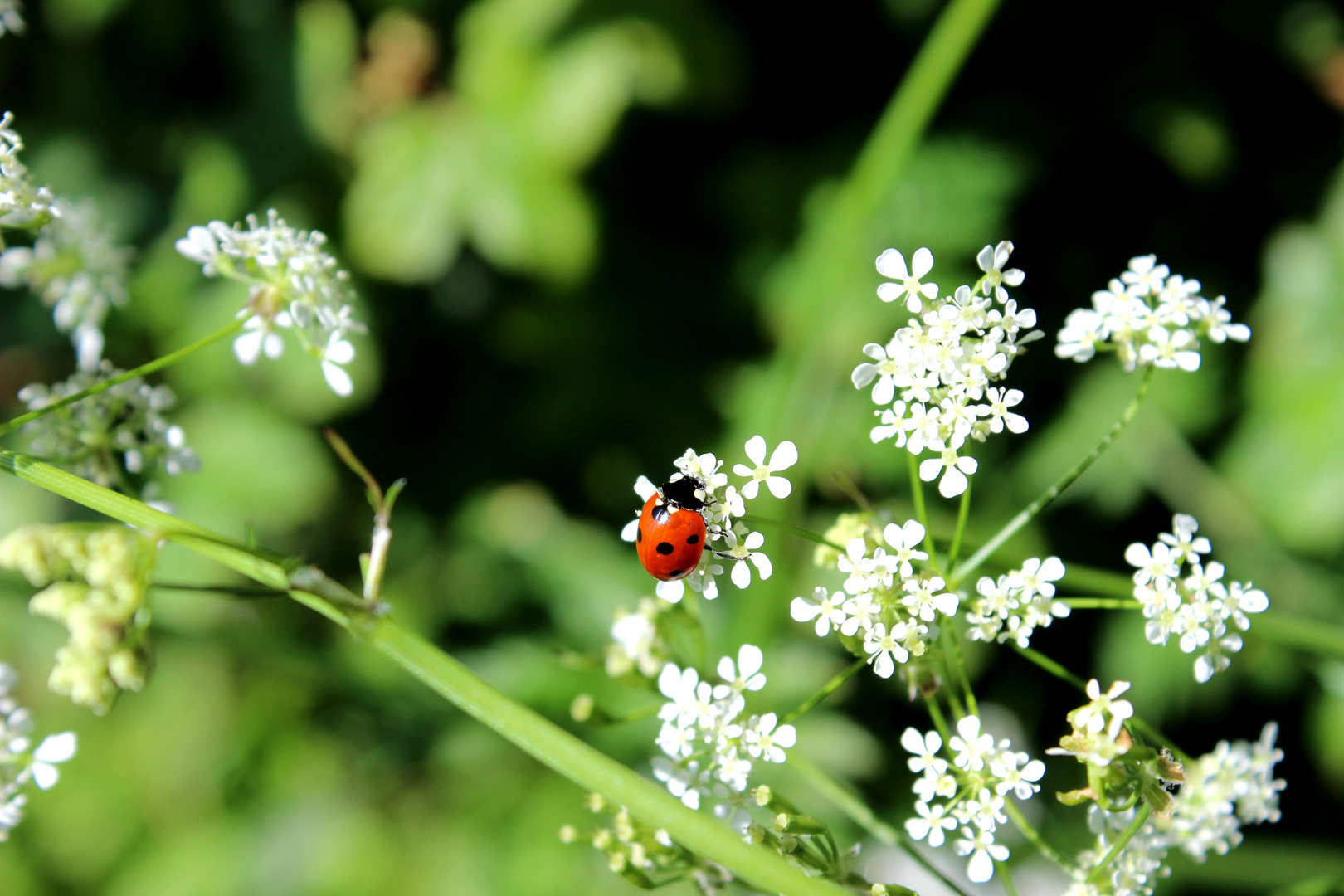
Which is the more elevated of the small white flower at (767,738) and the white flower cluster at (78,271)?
the small white flower at (767,738)

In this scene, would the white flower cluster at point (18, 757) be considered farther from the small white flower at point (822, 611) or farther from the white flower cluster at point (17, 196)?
the small white flower at point (822, 611)

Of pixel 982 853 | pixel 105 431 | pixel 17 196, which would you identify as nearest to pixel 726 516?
pixel 982 853

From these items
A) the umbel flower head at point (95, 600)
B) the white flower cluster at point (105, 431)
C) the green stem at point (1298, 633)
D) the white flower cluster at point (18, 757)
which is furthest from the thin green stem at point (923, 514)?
the white flower cluster at point (18, 757)

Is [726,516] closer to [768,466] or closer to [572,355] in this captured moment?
[768,466]

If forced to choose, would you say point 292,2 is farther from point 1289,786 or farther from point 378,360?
point 1289,786

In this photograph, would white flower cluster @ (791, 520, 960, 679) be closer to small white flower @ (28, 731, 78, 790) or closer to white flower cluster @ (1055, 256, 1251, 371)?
white flower cluster @ (1055, 256, 1251, 371)

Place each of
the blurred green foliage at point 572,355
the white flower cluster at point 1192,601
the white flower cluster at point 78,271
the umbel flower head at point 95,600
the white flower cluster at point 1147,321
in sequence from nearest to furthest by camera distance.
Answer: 1. the umbel flower head at point 95,600
2. the white flower cluster at point 1192,601
3. the white flower cluster at point 1147,321
4. the white flower cluster at point 78,271
5. the blurred green foliage at point 572,355

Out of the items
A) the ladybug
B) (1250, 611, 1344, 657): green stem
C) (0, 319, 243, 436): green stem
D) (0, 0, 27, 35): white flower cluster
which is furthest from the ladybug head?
(0, 0, 27, 35): white flower cluster
